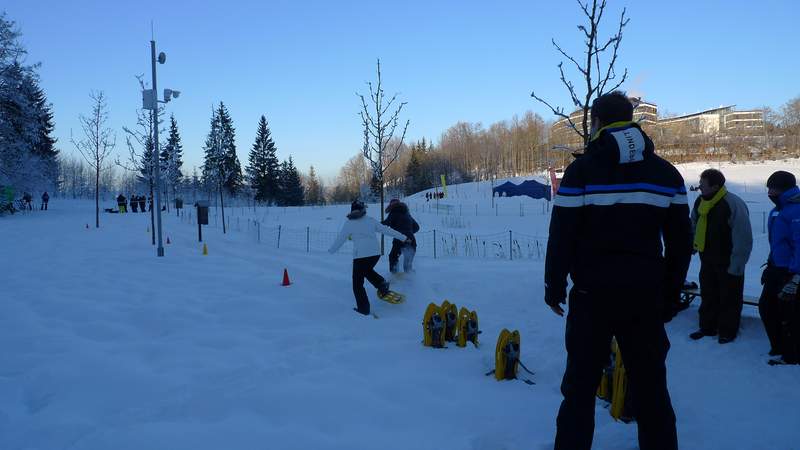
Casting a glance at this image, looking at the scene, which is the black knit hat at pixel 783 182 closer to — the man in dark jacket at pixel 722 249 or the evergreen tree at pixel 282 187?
the man in dark jacket at pixel 722 249

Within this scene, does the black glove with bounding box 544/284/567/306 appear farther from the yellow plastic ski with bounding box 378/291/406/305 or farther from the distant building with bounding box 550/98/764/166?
the distant building with bounding box 550/98/764/166

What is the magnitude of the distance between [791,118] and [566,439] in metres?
98.1

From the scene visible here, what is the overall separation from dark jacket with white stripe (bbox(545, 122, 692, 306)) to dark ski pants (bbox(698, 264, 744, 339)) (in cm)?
334

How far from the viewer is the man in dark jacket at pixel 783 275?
Result: 179 inches

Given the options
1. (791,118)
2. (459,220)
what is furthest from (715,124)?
(459,220)

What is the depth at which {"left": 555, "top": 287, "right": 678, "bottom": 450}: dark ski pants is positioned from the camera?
2601 mm

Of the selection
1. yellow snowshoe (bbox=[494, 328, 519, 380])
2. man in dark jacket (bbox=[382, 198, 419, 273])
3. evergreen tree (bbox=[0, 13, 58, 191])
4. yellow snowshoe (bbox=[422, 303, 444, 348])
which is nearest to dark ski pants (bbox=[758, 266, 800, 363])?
yellow snowshoe (bbox=[494, 328, 519, 380])

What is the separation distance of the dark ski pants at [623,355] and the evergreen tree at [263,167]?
205 ft

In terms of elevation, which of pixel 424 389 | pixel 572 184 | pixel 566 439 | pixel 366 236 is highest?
pixel 572 184

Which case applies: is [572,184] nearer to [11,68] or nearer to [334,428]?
[334,428]

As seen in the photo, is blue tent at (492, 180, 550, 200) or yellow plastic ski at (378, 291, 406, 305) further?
blue tent at (492, 180, 550, 200)

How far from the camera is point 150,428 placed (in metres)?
3.61

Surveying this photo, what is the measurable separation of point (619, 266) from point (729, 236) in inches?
150

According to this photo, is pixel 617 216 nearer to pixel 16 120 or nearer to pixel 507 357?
pixel 507 357
